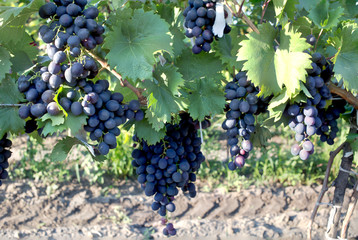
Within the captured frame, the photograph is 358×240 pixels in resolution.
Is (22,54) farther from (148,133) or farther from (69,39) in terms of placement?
(148,133)

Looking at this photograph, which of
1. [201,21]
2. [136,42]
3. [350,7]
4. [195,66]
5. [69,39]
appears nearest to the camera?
[69,39]

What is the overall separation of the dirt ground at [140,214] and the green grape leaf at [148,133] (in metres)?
1.98

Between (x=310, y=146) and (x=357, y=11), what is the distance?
74 centimetres

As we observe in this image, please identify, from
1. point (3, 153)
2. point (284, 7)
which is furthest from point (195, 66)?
point (3, 153)

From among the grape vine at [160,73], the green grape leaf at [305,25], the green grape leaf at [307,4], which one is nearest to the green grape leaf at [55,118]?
the grape vine at [160,73]

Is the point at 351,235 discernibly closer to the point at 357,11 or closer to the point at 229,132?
the point at 357,11

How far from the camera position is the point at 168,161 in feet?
4.54

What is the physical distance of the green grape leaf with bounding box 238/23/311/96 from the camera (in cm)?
107

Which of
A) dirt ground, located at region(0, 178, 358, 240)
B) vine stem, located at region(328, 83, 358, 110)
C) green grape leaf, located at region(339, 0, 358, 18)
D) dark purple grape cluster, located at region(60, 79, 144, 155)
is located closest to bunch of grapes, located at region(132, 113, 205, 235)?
dark purple grape cluster, located at region(60, 79, 144, 155)

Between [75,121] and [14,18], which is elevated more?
[14,18]

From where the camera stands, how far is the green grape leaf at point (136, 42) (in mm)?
1049

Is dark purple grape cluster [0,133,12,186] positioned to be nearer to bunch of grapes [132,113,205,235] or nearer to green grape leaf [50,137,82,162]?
green grape leaf [50,137,82,162]

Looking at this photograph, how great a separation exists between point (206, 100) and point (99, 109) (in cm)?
39

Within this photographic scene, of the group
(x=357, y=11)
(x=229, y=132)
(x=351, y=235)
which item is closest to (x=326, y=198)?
(x=351, y=235)
